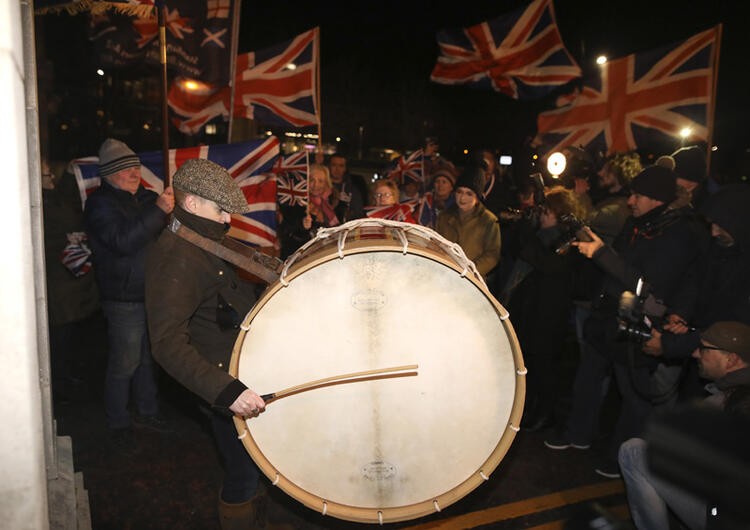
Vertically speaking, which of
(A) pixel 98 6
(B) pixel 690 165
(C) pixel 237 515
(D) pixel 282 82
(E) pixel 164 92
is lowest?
(C) pixel 237 515

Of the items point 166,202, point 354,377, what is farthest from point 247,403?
point 166,202

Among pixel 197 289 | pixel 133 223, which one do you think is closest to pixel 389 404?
pixel 197 289

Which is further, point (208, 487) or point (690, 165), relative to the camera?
point (690, 165)

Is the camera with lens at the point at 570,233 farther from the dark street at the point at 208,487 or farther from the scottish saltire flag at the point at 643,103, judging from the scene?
the scottish saltire flag at the point at 643,103

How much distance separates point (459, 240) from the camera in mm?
4934

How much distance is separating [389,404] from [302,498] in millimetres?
555

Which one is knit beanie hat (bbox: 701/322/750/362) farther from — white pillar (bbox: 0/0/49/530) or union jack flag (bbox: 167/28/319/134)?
union jack flag (bbox: 167/28/319/134)

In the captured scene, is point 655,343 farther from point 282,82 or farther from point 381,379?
point 282,82

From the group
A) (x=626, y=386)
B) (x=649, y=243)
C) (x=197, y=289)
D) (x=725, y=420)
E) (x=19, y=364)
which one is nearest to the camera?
(x=725, y=420)

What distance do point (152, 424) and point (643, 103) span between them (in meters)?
6.58

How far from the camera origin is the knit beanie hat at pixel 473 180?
4.94 metres

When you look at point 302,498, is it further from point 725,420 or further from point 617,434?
point 617,434

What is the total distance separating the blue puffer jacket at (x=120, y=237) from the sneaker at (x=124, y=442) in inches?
40.2

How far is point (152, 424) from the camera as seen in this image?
4.53m
